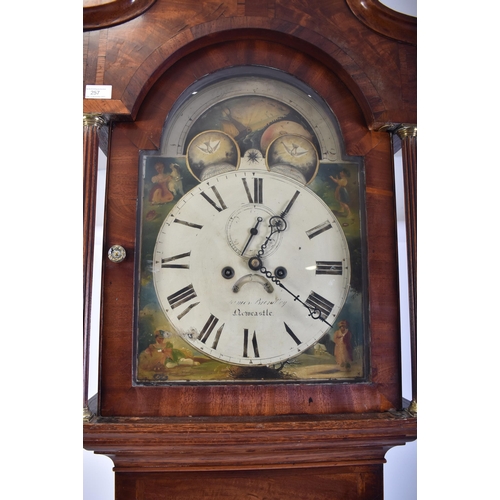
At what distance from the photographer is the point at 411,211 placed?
1.02 metres

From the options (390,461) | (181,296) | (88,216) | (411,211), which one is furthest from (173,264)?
(390,461)

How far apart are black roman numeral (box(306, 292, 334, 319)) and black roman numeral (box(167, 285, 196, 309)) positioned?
25 cm

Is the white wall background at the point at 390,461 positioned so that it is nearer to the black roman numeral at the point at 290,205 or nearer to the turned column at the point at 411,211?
the turned column at the point at 411,211

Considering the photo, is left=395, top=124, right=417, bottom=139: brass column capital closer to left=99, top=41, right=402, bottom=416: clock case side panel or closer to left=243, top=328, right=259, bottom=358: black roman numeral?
left=99, top=41, right=402, bottom=416: clock case side panel

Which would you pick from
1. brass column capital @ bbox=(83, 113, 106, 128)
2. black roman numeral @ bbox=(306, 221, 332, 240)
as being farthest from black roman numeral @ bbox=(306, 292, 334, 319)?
brass column capital @ bbox=(83, 113, 106, 128)

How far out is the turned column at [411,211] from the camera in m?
0.99

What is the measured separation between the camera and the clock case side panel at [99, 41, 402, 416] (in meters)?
0.96

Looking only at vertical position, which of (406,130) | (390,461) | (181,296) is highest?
(406,130)

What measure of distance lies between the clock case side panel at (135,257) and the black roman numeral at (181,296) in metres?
0.08

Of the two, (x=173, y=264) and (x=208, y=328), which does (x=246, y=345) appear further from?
(x=173, y=264)

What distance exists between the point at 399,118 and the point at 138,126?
0.57m

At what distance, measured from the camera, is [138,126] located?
103 cm

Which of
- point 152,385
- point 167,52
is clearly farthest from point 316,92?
point 152,385

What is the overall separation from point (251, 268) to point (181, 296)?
16 centimetres
